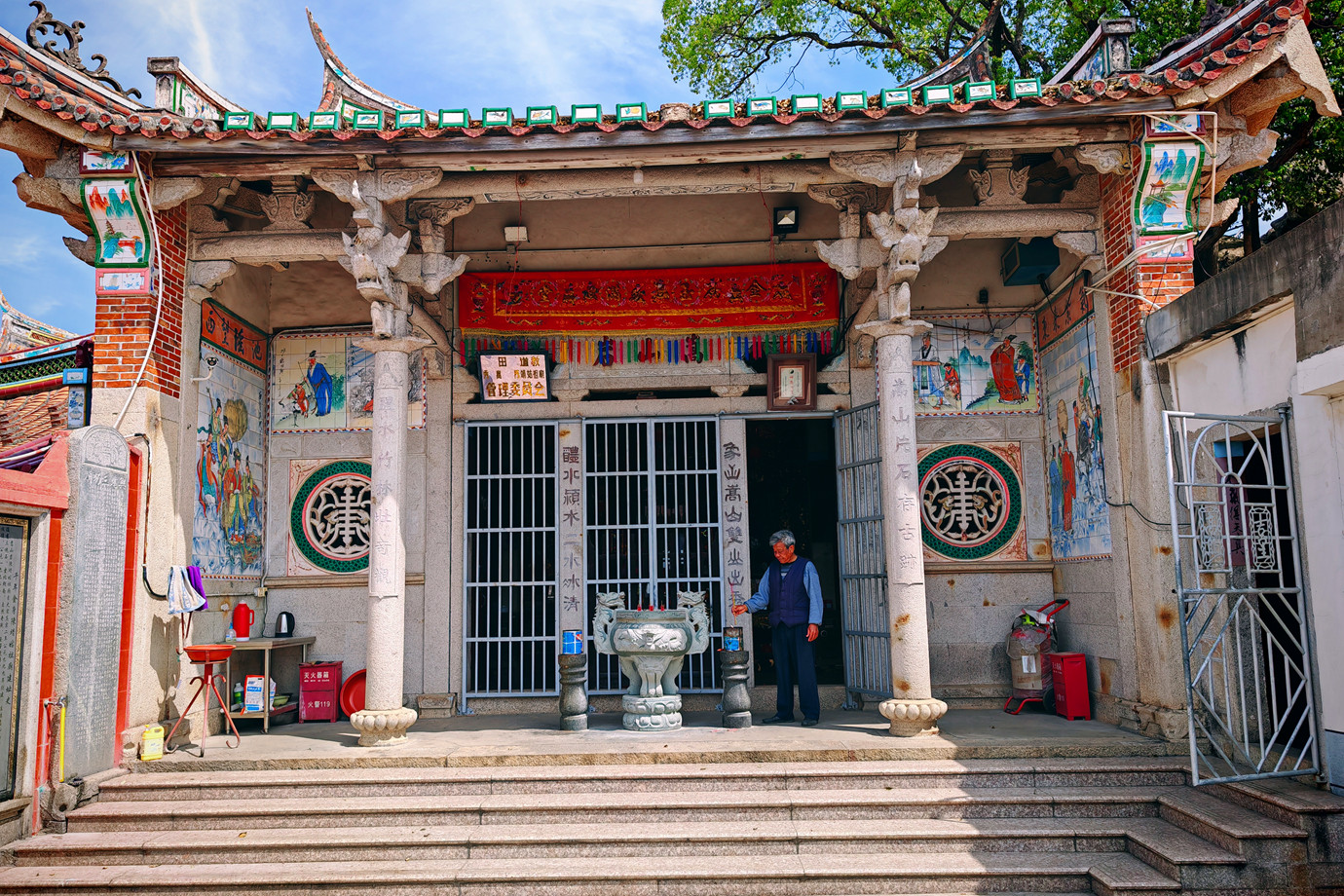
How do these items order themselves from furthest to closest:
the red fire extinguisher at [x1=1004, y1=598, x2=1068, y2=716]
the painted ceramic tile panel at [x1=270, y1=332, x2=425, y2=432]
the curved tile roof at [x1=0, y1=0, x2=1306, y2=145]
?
the painted ceramic tile panel at [x1=270, y1=332, x2=425, y2=432] < the red fire extinguisher at [x1=1004, y1=598, x2=1068, y2=716] < the curved tile roof at [x1=0, y1=0, x2=1306, y2=145]

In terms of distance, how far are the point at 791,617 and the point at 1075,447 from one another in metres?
2.65

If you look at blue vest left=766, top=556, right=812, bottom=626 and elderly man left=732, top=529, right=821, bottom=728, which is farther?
blue vest left=766, top=556, right=812, bottom=626

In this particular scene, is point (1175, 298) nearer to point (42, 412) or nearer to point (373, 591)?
point (373, 591)

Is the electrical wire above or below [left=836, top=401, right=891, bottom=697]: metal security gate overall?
above

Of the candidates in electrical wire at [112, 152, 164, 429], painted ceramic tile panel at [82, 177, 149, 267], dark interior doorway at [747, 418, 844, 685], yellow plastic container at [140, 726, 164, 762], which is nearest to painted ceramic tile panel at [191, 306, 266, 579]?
electrical wire at [112, 152, 164, 429]

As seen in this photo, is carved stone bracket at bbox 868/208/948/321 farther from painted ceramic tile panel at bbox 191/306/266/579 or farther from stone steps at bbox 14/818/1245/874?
painted ceramic tile panel at bbox 191/306/266/579

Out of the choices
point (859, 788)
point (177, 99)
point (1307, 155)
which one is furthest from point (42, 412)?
point (1307, 155)

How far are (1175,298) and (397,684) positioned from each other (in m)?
5.92

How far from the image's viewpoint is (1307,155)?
10070 mm

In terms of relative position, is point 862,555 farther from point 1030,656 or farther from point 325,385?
point 325,385

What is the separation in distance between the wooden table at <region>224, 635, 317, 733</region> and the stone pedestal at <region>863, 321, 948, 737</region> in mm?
4676

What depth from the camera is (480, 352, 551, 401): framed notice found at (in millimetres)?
8430

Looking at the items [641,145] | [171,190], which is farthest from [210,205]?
[641,145]

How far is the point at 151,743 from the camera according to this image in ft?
20.9
